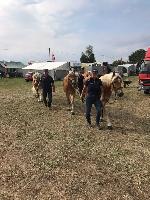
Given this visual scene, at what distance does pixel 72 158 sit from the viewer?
11.5m

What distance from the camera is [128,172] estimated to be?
1020 centimetres

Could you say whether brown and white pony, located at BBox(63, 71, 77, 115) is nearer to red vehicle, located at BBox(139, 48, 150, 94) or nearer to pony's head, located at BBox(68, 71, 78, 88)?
pony's head, located at BBox(68, 71, 78, 88)

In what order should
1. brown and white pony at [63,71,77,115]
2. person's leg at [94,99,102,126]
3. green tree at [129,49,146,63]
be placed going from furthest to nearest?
green tree at [129,49,146,63] < brown and white pony at [63,71,77,115] < person's leg at [94,99,102,126]

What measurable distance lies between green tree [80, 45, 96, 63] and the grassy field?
3764 inches

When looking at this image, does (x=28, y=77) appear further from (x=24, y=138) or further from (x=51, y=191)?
(x=51, y=191)

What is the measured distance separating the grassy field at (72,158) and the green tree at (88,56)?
95.6m

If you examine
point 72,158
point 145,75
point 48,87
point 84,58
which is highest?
point 145,75

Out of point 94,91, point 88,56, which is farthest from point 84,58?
point 94,91

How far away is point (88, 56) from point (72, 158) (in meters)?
107

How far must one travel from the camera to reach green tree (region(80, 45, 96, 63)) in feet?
374

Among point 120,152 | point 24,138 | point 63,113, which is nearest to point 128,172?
point 120,152

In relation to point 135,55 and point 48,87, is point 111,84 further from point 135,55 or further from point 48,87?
point 135,55

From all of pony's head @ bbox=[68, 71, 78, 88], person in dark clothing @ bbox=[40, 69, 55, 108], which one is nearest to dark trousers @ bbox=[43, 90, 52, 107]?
person in dark clothing @ bbox=[40, 69, 55, 108]

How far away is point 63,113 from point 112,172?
9650 mm
